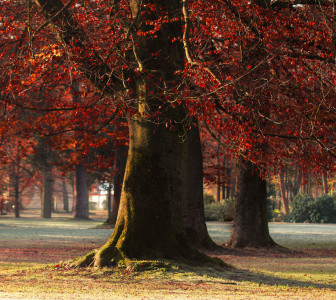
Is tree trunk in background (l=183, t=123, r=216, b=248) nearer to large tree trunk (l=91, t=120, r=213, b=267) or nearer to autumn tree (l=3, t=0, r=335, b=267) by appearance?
autumn tree (l=3, t=0, r=335, b=267)

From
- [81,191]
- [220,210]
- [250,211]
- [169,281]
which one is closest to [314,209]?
[220,210]

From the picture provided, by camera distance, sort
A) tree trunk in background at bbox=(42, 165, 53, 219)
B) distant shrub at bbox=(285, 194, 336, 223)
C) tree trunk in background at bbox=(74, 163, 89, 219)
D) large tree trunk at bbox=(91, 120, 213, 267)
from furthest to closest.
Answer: tree trunk in background at bbox=(42, 165, 53, 219) → tree trunk in background at bbox=(74, 163, 89, 219) → distant shrub at bbox=(285, 194, 336, 223) → large tree trunk at bbox=(91, 120, 213, 267)

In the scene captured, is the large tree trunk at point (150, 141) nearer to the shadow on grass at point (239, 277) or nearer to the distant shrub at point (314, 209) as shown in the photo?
the shadow on grass at point (239, 277)

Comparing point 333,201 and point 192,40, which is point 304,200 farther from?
point 192,40

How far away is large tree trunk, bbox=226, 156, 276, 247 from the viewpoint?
63.7 feet

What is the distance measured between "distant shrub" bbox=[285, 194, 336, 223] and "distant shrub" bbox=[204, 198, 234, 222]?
576cm

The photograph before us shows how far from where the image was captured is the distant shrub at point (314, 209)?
41.5m

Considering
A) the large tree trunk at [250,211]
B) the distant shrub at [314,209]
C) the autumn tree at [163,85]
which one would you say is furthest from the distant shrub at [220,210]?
the autumn tree at [163,85]

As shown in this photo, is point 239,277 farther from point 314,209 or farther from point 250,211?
point 314,209

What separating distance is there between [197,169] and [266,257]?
12.7 feet

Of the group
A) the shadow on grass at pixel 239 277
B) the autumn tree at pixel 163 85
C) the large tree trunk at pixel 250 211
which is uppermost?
the autumn tree at pixel 163 85

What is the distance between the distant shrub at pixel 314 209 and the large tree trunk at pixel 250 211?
23223 mm

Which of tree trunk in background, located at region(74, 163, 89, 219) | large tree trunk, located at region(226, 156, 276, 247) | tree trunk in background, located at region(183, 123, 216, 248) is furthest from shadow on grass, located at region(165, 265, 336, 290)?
tree trunk in background, located at region(74, 163, 89, 219)

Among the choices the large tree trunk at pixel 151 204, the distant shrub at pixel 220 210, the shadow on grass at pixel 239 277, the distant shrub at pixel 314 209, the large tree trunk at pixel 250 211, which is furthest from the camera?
the distant shrub at pixel 314 209
